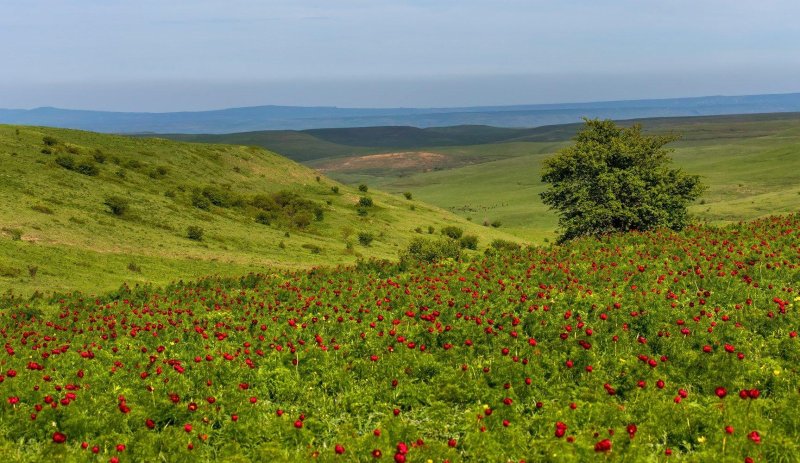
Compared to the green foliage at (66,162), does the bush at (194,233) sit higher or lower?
lower

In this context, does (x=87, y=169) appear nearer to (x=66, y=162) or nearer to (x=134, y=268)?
(x=66, y=162)

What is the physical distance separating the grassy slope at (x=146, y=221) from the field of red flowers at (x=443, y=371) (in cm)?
2229

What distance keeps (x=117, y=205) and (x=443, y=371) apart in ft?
176

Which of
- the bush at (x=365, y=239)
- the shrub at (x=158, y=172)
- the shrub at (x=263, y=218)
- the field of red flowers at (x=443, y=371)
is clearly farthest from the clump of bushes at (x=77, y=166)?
the field of red flowers at (x=443, y=371)

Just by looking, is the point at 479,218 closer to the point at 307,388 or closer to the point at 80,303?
the point at 80,303

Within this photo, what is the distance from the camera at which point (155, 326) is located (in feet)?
54.0

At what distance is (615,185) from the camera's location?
45.6m

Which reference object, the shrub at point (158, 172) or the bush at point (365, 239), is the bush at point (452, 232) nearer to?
the bush at point (365, 239)

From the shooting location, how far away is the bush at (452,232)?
3255 inches

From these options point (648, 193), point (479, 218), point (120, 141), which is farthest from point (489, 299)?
point (479, 218)

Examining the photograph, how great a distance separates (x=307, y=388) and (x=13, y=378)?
5.36 meters

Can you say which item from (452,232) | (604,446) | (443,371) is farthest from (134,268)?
(452,232)

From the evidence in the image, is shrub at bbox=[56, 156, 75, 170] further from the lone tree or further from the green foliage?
the lone tree

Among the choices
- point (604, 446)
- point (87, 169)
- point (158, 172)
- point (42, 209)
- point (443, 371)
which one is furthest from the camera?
point (158, 172)
